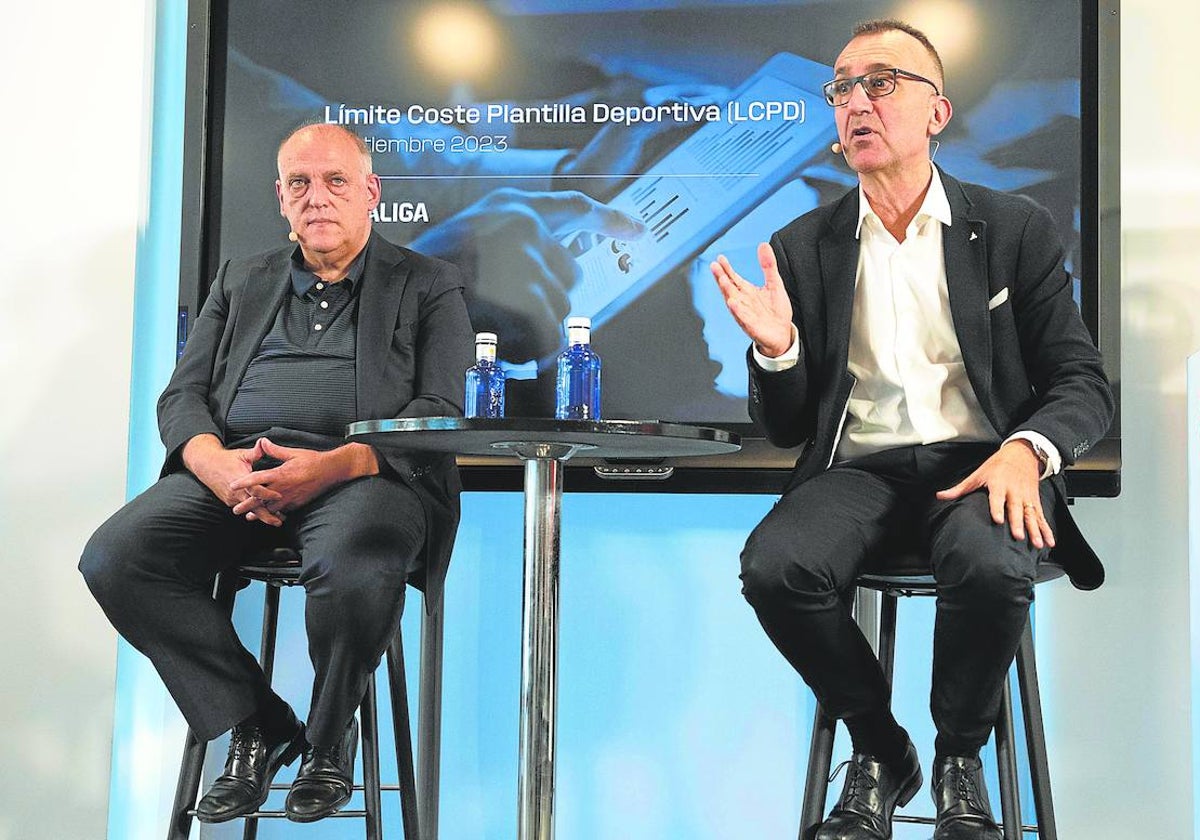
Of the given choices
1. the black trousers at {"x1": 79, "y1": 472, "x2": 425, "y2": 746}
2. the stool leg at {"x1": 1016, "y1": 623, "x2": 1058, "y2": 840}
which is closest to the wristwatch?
the stool leg at {"x1": 1016, "y1": 623, "x2": 1058, "y2": 840}

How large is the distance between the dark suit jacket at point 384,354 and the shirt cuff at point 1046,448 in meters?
1.18

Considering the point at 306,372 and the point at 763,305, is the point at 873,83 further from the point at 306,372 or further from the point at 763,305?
the point at 306,372

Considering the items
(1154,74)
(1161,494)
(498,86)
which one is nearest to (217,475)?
(498,86)

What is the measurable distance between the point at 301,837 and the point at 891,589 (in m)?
1.92

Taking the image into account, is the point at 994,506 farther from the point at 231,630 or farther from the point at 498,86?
the point at 498,86

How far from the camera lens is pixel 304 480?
2.68 meters

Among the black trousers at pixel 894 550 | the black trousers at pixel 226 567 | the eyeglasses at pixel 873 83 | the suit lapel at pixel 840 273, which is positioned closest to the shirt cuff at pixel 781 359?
the suit lapel at pixel 840 273

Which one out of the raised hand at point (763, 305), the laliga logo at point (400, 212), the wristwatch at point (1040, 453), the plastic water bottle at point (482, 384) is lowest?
the wristwatch at point (1040, 453)

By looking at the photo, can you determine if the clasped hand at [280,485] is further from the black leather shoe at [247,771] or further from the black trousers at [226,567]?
the black leather shoe at [247,771]

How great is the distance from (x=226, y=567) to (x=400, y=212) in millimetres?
1122

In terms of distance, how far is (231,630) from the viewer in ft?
8.77

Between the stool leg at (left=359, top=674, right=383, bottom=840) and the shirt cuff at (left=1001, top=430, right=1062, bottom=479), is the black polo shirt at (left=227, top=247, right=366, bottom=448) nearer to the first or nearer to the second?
the stool leg at (left=359, top=674, right=383, bottom=840)

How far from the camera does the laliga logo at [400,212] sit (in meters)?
3.46

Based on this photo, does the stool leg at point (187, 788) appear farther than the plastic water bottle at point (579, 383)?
No
